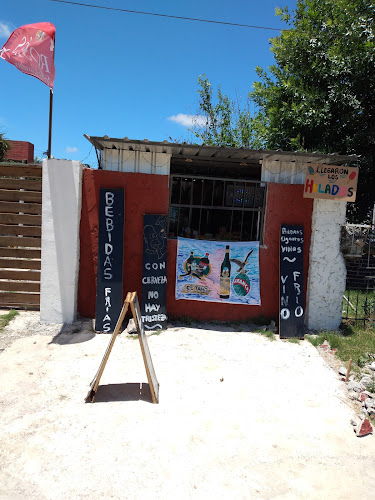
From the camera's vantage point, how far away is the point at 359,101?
1020 centimetres

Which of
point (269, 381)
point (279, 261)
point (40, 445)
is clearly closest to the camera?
point (40, 445)

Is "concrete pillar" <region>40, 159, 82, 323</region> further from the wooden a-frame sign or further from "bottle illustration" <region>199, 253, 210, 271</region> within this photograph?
the wooden a-frame sign

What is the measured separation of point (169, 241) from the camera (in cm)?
673

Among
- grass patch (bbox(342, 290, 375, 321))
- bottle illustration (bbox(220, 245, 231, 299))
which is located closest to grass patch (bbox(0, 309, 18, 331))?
bottle illustration (bbox(220, 245, 231, 299))

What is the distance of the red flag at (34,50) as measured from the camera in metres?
5.89

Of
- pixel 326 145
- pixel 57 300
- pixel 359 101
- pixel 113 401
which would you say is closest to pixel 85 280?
pixel 57 300

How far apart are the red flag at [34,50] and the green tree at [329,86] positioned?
7117 millimetres

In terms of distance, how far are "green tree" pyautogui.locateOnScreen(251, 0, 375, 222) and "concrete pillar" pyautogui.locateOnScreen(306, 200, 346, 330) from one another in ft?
15.6

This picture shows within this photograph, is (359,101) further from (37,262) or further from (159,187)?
(37,262)

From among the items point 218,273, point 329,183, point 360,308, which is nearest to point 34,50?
point 218,273

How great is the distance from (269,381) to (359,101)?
897 centimetres

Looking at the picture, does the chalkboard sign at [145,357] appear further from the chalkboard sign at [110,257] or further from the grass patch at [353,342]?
the grass patch at [353,342]

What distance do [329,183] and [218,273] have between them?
264cm

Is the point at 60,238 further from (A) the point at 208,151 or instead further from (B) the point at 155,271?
(A) the point at 208,151
